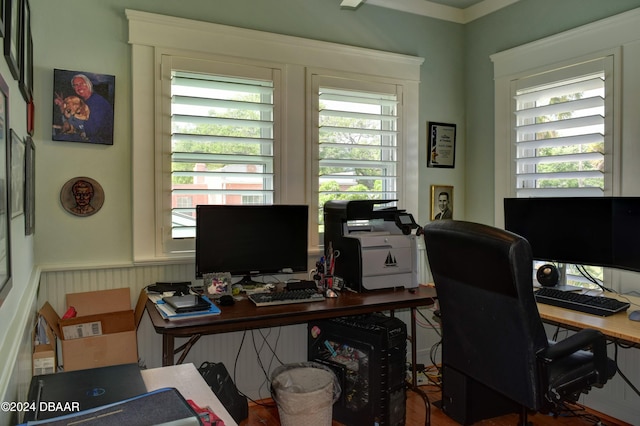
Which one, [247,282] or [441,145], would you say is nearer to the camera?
[247,282]

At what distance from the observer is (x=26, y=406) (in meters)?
1.13

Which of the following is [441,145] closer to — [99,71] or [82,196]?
[99,71]

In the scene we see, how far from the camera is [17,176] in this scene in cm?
150

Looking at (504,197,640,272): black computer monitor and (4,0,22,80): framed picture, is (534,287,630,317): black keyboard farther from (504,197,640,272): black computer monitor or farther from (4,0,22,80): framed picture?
(4,0,22,80): framed picture

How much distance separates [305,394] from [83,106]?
1.95 meters

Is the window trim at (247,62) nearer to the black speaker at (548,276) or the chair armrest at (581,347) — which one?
the black speaker at (548,276)

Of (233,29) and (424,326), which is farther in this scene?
(424,326)

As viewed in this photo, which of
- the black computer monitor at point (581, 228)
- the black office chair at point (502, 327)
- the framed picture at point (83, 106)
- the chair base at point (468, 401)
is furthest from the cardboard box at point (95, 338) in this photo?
the black computer monitor at point (581, 228)

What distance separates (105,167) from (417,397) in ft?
7.85

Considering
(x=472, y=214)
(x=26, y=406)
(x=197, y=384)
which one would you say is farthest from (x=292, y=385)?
(x=472, y=214)

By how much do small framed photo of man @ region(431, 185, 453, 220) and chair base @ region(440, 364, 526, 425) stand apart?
4.23 ft

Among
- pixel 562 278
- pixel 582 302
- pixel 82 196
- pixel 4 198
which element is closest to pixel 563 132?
pixel 562 278

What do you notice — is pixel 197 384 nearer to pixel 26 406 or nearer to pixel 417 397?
pixel 26 406

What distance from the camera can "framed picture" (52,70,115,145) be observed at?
251 centimetres
